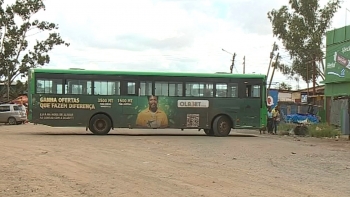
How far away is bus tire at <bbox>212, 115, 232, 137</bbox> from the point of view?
2411 centimetres

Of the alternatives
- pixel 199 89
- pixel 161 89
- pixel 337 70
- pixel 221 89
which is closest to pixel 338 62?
pixel 337 70

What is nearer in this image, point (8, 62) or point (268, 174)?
point (268, 174)

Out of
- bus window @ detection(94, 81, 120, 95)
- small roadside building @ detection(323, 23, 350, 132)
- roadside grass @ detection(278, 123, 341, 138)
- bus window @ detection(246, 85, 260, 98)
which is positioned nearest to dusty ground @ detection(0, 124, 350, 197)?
bus window @ detection(94, 81, 120, 95)

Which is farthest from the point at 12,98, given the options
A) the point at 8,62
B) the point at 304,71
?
the point at 304,71

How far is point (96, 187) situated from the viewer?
332 inches

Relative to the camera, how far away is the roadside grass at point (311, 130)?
26.1 meters

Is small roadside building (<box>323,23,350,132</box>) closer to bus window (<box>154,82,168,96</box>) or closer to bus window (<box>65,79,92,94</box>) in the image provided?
bus window (<box>154,82,168,96</box>)

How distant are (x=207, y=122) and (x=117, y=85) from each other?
15.3 ft

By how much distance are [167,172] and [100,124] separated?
1345cm

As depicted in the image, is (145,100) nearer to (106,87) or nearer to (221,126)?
(106,87)

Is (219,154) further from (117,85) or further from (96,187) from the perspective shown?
(117,85)

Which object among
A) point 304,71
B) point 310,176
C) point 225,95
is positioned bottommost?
A: point 310,176

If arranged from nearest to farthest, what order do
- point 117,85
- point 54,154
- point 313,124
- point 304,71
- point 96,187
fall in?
point 96,187
point 54,154
point 117,85
point 313,124
point 304,71

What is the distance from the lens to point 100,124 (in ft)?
77.0
